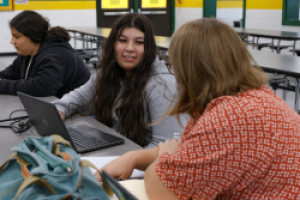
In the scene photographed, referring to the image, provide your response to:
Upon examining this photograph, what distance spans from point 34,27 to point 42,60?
0.28 metres

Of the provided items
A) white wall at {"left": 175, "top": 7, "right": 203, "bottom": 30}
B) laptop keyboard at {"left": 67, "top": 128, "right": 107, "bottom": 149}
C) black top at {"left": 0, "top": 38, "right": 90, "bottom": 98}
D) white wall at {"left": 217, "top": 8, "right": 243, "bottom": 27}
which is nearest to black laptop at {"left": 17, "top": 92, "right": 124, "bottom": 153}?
laptop keyboard at {"left": 67, "top": 128, "right": 107, "bottom": 149}

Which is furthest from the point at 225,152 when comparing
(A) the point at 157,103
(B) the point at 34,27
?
(B) the point at 34,27

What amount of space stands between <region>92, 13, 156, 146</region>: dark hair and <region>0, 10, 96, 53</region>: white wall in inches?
263

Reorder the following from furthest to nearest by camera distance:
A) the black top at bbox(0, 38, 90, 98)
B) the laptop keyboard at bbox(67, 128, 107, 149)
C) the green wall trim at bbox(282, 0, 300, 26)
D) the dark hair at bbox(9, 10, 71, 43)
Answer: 1. the green wall trim at bbox(282, 0, 300, 26)
2. the dark hair at bbox(9, 10, 71, 43)
3. the black top at bbox(0, 38, 90, 98)
4. the laptop keyboard at bbox(67, 128, 107, 149)

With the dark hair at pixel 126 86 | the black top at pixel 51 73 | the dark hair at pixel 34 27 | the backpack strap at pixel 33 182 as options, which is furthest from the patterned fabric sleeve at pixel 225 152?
the dark hair at pixel 34 27

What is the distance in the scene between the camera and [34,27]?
2342mm

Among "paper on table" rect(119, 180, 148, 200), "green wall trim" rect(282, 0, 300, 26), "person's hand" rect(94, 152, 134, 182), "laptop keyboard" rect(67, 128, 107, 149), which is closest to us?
"paper on table" rect(119, 180, 148, 200)

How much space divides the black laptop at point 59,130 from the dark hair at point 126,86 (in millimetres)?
223

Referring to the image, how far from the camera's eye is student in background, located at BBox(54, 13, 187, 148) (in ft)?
5.31

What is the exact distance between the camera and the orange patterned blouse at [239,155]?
29.2 inches

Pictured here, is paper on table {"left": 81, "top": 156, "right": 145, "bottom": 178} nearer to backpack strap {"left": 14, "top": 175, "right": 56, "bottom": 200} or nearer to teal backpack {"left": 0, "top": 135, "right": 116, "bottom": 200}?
teal backpack {"left": 0, "top": 135, "right": 116, "bottom": 200}

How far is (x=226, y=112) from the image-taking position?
76cm

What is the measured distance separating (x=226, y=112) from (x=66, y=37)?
1900mm

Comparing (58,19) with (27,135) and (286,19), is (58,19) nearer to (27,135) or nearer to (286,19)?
(286,19)
